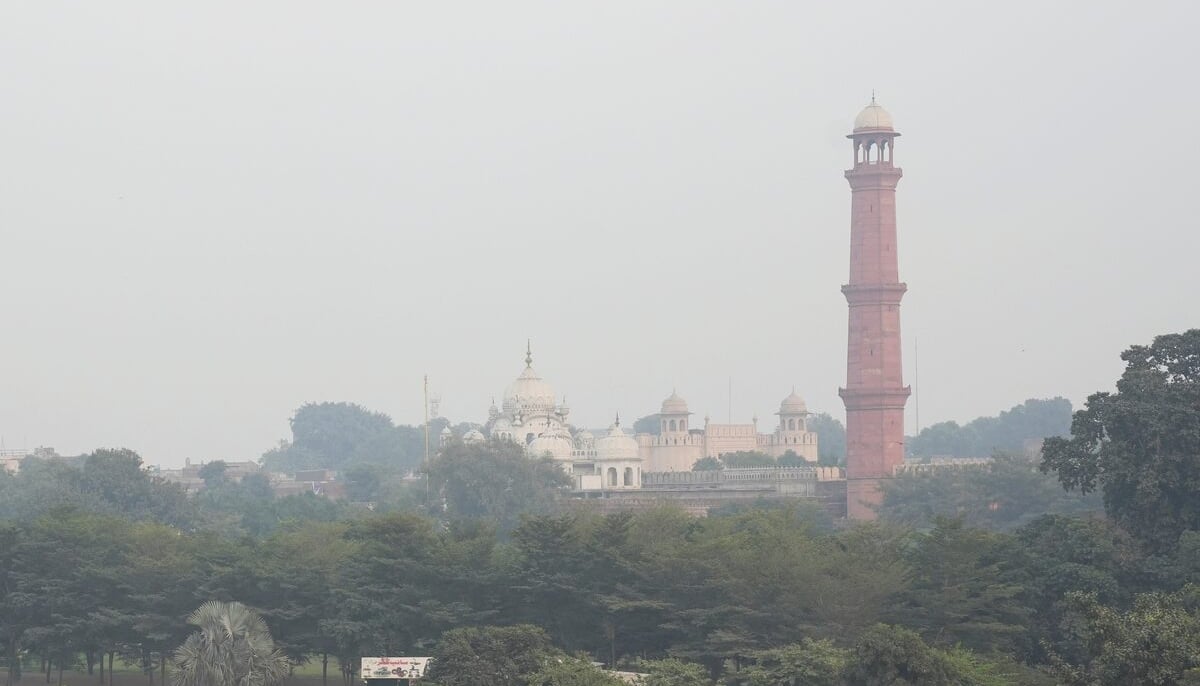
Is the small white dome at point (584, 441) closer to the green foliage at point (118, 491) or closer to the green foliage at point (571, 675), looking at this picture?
the green foliage at point (118, 491)

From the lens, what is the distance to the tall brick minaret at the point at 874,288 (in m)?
96.9

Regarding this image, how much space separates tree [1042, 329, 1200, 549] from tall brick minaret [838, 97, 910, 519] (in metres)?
39.8

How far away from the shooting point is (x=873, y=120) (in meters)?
98.0

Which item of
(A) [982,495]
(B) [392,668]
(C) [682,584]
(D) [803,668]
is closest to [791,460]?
(A) [982,495]

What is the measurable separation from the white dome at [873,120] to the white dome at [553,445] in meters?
33.0

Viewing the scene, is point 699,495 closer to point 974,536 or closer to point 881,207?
point 881,207

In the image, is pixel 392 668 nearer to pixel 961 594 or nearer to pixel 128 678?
pixel 961 594

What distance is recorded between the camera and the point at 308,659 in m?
56.9

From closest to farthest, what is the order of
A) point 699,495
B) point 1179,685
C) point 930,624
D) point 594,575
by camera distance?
point 1179,685 → point 930,624 → point 594,575 → point 699,495

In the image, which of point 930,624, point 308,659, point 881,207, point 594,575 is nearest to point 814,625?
point 930,624

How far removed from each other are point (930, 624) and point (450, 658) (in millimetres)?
11141

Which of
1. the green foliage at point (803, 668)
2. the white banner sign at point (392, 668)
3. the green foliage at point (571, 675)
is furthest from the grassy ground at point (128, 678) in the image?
the green foliage at point (803, 668)

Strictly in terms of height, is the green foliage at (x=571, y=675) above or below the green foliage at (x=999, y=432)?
below

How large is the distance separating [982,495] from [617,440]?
31766 mm
